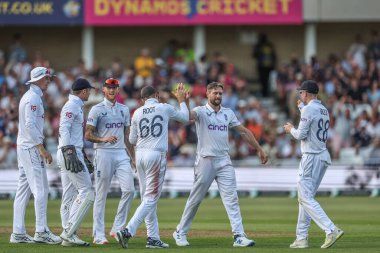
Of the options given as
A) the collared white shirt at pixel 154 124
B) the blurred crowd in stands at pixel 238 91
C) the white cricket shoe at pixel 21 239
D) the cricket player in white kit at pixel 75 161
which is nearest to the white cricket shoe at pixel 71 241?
the cricket player in white kit at pixel 75 161

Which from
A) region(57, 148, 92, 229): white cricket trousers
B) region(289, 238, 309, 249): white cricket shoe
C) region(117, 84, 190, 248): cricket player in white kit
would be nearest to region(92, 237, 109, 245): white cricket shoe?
region(57, 148, 92, 229): white cricket trousers

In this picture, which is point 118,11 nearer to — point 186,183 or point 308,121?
point 186,183

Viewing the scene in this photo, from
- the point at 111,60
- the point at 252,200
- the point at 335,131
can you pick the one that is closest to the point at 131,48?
the point at 111,60

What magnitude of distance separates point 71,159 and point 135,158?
3.18 ft

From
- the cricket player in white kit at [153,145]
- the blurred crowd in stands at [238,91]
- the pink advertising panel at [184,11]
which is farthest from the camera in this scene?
the pink advertising panel at [184,11]

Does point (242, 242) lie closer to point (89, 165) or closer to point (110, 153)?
point (110, 153)

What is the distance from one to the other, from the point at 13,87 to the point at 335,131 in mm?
9018

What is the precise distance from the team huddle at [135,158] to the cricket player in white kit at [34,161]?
0.01m

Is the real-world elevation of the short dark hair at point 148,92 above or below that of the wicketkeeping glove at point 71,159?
above

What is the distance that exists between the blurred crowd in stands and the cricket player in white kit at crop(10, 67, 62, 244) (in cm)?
1243

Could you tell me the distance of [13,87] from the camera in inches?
1253

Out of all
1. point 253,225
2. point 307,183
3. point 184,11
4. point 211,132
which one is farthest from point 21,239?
point 184,11

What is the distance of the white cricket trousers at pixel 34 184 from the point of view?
606 inches

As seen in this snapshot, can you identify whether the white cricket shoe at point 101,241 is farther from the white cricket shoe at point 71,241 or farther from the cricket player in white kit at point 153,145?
the cricket player in white kit at point 153,145
